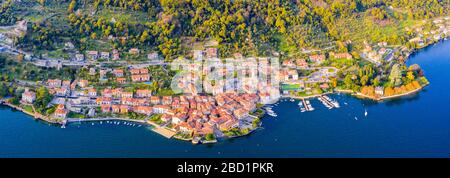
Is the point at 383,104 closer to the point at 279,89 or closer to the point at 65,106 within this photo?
the point at 279,89

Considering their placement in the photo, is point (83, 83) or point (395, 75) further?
point (395, 75)

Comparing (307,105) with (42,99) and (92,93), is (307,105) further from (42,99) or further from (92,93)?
(42,99)

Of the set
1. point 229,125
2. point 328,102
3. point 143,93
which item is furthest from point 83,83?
point 328,102

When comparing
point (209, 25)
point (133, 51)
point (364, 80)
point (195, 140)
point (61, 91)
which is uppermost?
point (209, 25)

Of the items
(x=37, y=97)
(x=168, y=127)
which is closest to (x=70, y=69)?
(x=37, y=97)

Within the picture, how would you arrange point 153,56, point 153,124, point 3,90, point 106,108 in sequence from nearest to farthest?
point 153,124
point 106,108
point 3,90
point 153,56

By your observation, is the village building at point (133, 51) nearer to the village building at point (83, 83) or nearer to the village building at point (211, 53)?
the village building at point (83, 83)
